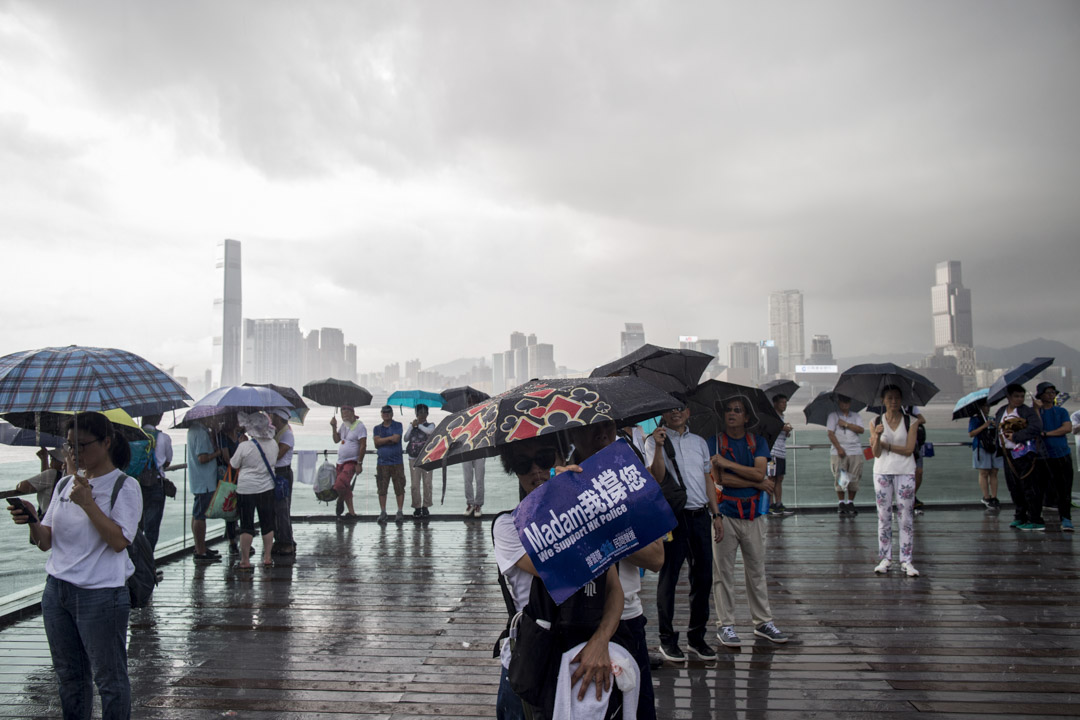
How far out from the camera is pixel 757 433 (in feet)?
16.1

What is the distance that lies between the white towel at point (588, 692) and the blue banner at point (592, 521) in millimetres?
221

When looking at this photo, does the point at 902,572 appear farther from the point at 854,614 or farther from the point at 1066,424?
the point at 1066,424

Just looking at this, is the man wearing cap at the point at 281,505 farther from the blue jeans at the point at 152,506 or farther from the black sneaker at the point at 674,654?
the black sneaker at the point at 674,654

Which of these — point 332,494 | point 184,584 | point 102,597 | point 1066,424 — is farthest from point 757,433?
point 332,494

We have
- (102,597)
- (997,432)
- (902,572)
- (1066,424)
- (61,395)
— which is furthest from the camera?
(997,432)

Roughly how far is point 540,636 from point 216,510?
6.10 meters

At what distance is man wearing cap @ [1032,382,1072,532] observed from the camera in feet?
27.7

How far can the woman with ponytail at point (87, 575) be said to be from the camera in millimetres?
2994

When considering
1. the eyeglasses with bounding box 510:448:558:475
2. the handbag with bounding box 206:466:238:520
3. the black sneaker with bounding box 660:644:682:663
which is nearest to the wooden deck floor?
the black sneaker with bounding box 660:644:682:663

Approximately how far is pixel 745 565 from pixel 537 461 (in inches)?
120

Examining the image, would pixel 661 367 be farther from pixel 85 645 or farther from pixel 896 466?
pixel 85 645

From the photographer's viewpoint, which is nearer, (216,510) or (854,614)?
(854,614)

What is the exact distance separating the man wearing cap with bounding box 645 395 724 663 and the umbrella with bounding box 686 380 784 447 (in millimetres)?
411

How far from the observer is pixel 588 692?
1997 mm
